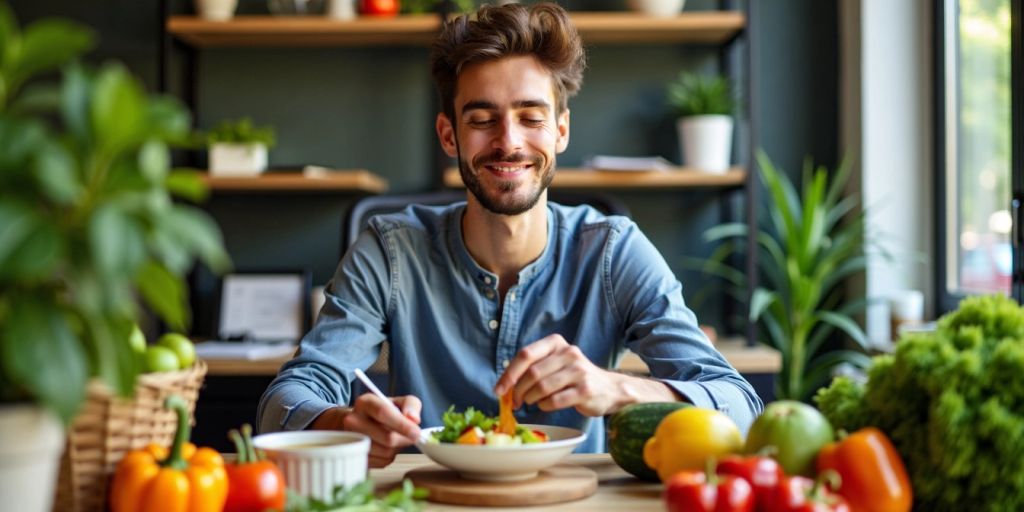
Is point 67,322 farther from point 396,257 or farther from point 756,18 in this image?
point 756,18

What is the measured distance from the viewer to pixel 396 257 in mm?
2021

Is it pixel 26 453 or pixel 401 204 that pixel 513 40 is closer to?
pixel 401 204

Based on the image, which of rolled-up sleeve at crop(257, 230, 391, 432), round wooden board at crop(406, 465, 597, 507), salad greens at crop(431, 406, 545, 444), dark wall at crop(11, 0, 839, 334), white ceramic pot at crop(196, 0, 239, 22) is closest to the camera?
round wooden board at crop(406, 465, 597, 507)

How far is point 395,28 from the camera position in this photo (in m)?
3.51

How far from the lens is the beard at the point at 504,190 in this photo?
1.98 metres

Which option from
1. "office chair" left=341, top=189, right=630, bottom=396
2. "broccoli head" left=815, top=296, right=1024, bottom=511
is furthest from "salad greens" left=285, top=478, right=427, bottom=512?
"office chair" left=341, top=189, right=630, bottom=396

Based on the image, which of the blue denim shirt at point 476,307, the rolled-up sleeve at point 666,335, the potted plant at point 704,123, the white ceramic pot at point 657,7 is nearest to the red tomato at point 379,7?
the white ceramic pot at point 657,7

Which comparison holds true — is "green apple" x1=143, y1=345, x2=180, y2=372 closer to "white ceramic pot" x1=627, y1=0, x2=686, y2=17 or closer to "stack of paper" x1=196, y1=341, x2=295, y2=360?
"stack of paper" x1=196, y1=341, x2=295, y2=360

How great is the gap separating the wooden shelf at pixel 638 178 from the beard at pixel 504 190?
139 centimetres

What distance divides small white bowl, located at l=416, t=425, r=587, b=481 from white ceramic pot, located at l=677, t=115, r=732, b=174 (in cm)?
226

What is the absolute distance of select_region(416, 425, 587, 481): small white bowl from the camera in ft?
4.17

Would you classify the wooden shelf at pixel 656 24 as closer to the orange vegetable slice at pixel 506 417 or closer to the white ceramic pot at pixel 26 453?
the orange vegetable slice at pixel 506 417

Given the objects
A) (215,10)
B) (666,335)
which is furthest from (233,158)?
(666,335)

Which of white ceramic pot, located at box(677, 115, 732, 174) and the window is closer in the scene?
the window
